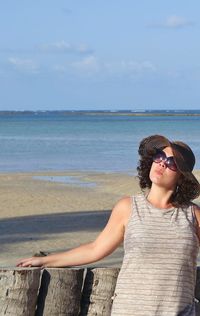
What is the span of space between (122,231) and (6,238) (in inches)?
342

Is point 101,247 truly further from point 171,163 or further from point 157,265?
point 171,163

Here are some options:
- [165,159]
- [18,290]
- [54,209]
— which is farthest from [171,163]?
[54,209]

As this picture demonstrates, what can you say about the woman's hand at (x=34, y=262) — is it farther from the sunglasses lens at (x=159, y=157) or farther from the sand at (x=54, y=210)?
the sand at (x=54, y=210)

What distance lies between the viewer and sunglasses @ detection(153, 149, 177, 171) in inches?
162

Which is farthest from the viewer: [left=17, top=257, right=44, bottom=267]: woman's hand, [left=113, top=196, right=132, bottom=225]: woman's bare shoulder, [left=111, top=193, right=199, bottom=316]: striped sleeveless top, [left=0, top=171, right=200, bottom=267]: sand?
[left=0, top=171, right=200, bottom=267]: sand

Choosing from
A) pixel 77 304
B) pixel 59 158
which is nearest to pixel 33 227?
pixel 77 304

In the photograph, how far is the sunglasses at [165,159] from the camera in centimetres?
412

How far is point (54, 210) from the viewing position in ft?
54.9

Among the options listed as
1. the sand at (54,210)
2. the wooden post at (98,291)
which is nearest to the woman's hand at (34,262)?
the wooden post at (98,291)

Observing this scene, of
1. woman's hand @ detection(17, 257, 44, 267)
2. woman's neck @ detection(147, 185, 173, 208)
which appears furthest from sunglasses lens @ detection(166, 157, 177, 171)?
woman's hand @ detection(17, 257, 44, 267)

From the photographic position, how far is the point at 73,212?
640 inches

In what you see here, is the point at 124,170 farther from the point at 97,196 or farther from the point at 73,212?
the point at 73,212

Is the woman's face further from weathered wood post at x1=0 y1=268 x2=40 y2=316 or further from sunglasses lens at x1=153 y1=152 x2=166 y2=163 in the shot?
weathered wood post at x1=0 y1=268 x2=40 y2=316

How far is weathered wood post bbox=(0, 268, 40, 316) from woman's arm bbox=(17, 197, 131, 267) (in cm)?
8
